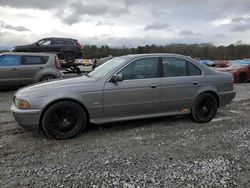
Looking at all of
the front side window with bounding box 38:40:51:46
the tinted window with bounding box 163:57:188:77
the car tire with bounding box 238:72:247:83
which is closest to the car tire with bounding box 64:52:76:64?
the front side window with bounding box 38:40:51:46

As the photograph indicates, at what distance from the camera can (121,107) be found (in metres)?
5.17

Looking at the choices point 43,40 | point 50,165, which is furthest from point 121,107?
→ point 43,40

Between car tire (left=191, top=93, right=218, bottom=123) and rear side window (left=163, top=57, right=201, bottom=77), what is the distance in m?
0.58

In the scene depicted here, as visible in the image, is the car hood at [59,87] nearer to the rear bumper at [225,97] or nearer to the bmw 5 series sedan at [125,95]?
the bmw 5 series sedan at [125,95]

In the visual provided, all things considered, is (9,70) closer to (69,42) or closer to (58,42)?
(58,42)

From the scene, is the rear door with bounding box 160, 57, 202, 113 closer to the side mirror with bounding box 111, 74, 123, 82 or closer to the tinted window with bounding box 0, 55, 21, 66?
the side mirror with bounding box 111, 74, 123, 82

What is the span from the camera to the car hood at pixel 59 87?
471 cm

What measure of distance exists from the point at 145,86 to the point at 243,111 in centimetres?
342

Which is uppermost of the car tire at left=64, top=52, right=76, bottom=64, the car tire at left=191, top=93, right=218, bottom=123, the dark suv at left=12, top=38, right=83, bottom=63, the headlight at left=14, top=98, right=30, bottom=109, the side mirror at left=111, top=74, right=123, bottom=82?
the dark suv at left=12, top=38, right=83, bottom=63

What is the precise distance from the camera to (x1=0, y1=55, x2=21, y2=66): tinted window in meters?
10.1

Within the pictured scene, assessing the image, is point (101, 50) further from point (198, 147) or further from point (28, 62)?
point (198, 147)

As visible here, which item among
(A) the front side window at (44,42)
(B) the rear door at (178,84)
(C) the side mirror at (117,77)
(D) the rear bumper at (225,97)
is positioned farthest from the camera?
(A) the front side window at (44,42)

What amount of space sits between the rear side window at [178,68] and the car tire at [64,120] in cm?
201

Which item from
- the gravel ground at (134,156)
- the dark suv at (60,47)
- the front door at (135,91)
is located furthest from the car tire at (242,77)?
the front door at (135,91)
